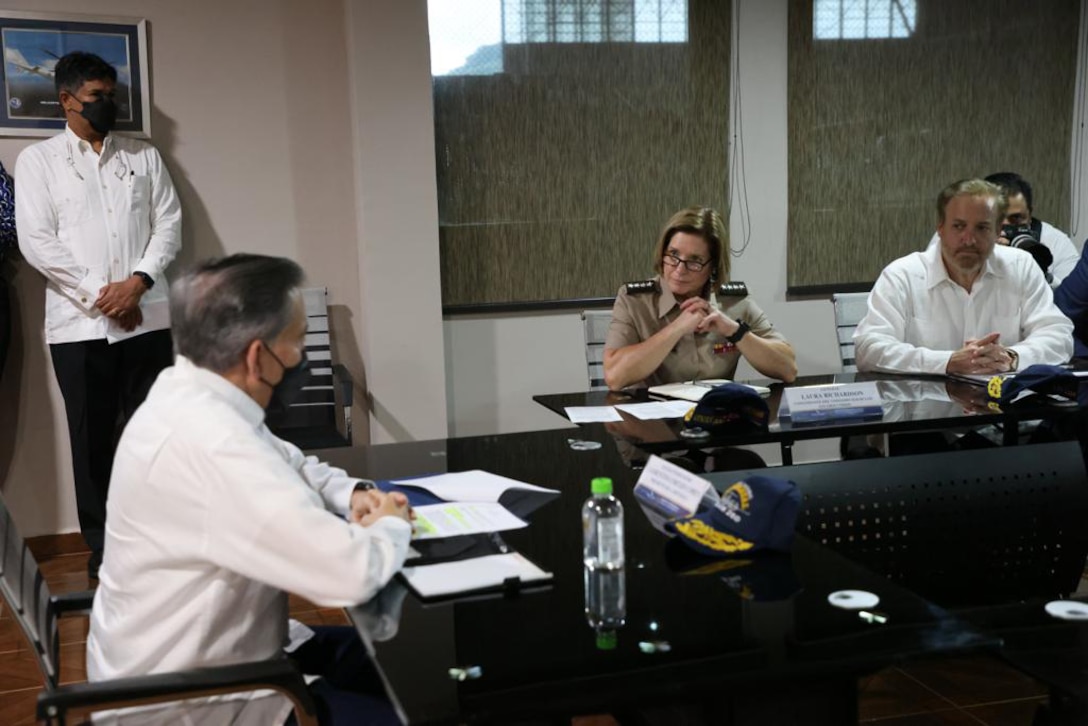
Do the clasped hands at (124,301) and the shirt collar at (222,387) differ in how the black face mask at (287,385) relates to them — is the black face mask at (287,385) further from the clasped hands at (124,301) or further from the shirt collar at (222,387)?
the clasped hands at (124,301)

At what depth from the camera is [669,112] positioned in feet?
16.4

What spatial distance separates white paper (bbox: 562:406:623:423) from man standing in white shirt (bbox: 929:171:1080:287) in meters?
2.40

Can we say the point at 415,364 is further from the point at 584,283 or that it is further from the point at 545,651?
the point at 545,651

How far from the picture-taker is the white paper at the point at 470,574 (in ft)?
5.17

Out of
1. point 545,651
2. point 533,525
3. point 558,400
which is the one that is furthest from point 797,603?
point 558,400

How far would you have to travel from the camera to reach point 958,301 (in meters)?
3.64

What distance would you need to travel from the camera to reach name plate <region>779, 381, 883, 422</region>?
281 centimetres

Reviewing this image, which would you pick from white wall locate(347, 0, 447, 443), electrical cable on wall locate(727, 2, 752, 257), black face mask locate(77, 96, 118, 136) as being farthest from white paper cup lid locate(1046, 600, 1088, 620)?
black face mask locate(77, 96, 118, 136)

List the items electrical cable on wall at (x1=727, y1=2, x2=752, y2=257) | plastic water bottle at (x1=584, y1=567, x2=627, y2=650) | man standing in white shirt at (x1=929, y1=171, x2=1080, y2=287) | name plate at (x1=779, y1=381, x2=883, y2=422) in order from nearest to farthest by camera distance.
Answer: plastic water bottle at (x1=584, y1=567, x2=627, y2=650)
name plate at (x1=779, y1=381, x2=883, y2=422)
man standing in white shirt at (x1=929, y1=171, x2=1080, y2=287)
electrical cable on wall at (x1=727, y1=2, x2=752, y2=257)

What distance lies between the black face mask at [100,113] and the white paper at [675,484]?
2.92 metres

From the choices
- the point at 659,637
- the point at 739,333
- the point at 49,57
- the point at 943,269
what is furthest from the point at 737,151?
the point at 659,637

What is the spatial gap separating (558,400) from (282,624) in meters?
1.64

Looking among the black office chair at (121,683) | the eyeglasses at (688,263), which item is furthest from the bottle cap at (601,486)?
the eyeglasses at (688,263)

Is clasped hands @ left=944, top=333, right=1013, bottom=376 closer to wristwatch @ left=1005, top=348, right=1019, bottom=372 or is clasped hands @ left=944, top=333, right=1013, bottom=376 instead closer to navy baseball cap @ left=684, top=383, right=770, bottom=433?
wristwatch @ left=1005, top=348, right=1019, bottom=372
